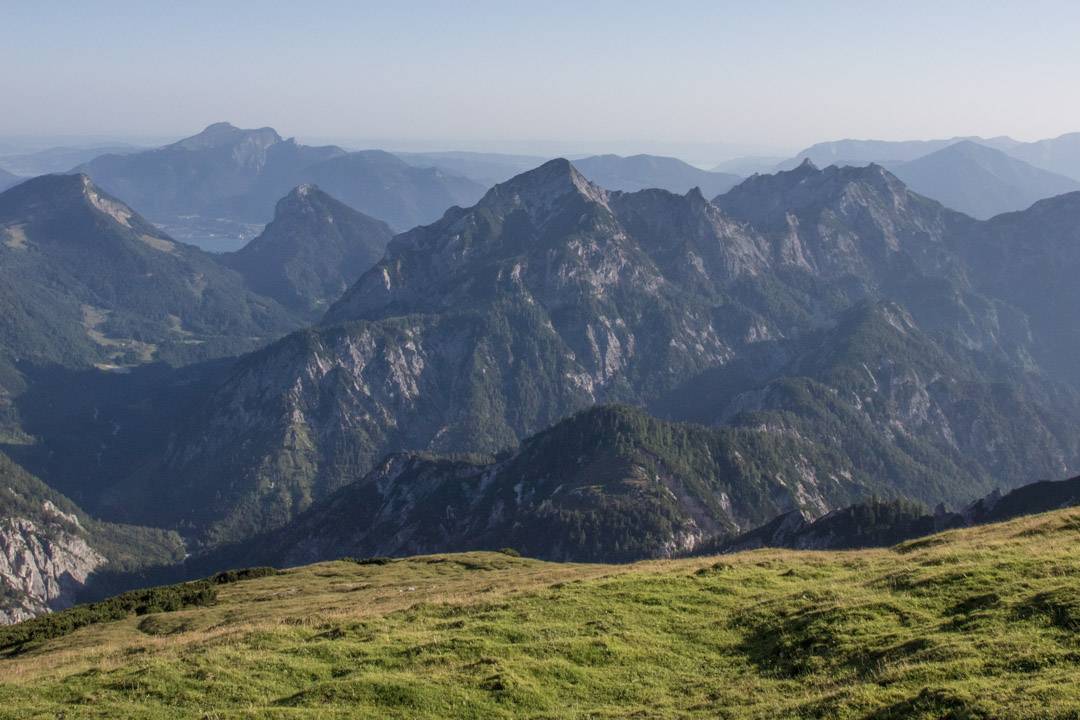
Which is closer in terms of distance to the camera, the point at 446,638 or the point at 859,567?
the point at 446,638

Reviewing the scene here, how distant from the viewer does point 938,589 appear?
58094mm

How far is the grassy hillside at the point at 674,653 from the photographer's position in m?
43.0

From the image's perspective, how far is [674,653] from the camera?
54.6 meters

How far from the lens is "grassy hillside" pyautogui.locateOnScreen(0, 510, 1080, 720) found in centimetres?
4300

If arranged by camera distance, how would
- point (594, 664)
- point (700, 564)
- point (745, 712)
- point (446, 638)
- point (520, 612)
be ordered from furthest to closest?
point (700, 564) < point (520, 612) < point (446, 638) < point (594, 664) < point (745, 712)

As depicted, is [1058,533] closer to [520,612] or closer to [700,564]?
[700,564]

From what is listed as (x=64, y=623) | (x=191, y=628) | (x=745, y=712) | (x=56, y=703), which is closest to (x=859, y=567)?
(x=745, y=712)

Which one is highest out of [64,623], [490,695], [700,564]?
[490,695]

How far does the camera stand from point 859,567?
71.9m

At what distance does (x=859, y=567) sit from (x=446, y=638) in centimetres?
3501

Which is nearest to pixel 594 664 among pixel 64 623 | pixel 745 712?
pixel 745 712

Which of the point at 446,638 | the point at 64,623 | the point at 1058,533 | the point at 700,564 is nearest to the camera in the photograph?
the point at 446,638

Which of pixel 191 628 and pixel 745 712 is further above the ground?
pixel 745 712

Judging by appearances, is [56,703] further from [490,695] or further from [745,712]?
[745,712]
